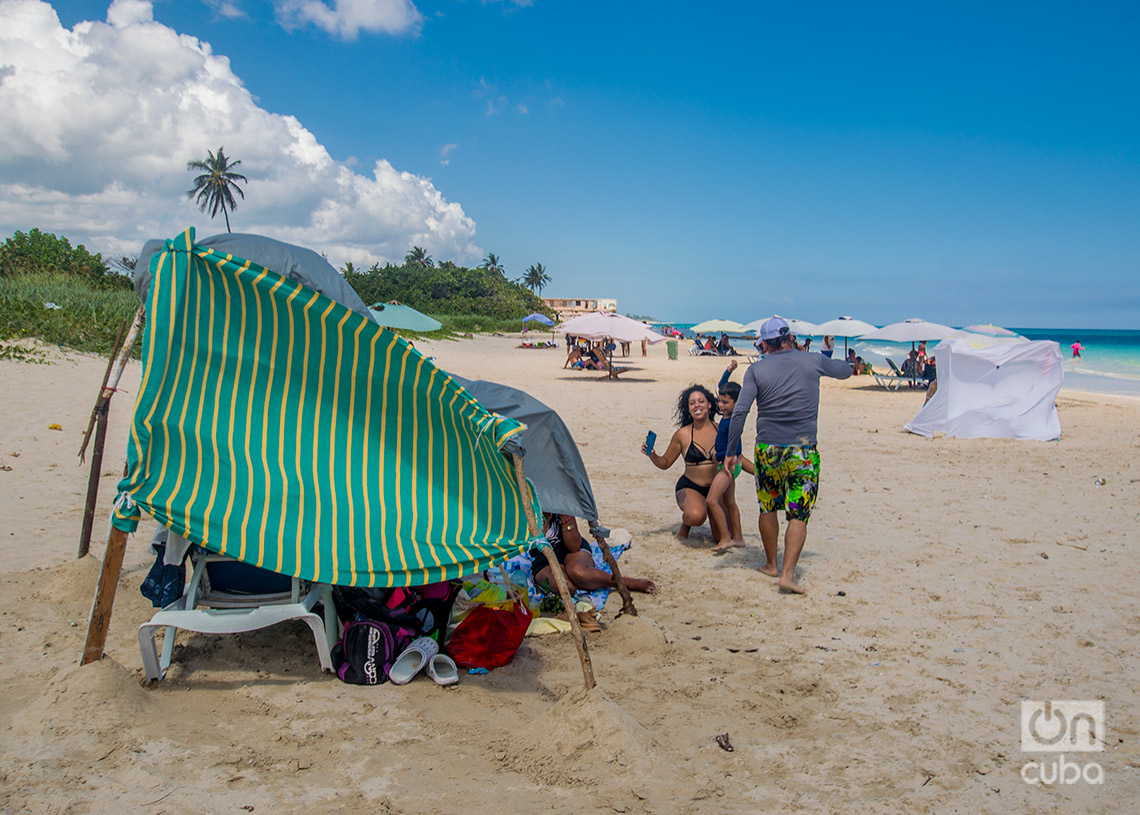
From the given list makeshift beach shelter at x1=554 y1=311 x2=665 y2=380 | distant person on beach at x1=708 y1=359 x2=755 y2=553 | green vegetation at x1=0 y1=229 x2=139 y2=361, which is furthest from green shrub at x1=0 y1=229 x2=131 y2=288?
distant person on beach at x1=708 y1=359 x2=755 y2=553

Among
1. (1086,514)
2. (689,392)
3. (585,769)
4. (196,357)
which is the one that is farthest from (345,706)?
(1086,514)

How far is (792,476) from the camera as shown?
17.7 feet

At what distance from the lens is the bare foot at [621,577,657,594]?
208 inches

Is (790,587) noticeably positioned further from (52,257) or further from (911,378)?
(52,257)

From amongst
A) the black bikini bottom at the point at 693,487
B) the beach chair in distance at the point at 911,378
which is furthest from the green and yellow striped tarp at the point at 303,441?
the beach chair in distance at the point at 911,378

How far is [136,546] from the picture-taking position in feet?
19.0

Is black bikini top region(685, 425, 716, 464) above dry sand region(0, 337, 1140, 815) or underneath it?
above

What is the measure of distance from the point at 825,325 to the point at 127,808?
24970mm

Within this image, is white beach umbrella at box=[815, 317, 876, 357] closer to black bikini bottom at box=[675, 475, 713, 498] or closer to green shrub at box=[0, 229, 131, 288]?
black bikini bottom at box=[675, 475, 713, 498]

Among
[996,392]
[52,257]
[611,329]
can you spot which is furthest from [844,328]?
[52,257]

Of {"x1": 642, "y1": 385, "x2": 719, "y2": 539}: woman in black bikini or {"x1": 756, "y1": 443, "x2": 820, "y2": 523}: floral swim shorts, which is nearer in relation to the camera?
{"x1": 756, "y1": 443, "x2": 820, "y2": 523}: floral swim shorts

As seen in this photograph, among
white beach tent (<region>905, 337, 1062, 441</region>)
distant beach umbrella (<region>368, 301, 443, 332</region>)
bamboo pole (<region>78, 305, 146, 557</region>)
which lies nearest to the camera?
bamboo pole (<region>78, 305, 146, 557</region>)

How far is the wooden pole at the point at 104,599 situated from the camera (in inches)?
128

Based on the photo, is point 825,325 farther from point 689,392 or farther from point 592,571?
point 592,571
